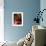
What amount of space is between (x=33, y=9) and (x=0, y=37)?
1.68 meters

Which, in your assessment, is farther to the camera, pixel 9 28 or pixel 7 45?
pixel 9 28

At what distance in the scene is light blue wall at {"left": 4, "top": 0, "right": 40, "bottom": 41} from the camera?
5242 mm

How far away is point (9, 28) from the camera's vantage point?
207 inches

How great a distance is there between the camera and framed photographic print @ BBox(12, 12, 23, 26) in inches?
209

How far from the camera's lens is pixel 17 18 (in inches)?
211

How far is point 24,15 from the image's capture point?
5.29 metres

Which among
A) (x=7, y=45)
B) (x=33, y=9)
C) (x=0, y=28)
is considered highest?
(x=33, y=9)

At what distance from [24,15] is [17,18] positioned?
1.00 ft

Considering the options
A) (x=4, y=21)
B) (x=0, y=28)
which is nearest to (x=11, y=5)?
(x=4, y=21)

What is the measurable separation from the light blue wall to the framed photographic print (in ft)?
0.39

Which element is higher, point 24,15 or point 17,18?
point 24,15

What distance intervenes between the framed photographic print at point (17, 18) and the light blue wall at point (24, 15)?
0.12 m

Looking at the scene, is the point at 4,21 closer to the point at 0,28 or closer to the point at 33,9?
the point at 0,28

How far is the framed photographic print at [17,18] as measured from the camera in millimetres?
5297
